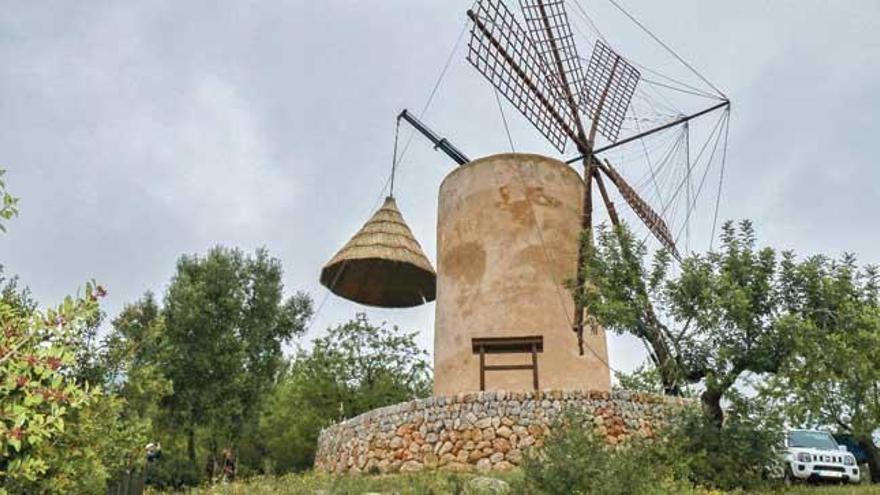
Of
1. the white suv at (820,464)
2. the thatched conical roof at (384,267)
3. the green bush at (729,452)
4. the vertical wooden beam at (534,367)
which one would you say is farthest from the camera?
the thatched conical roof at (384,267)

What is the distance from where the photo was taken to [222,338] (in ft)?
71.7

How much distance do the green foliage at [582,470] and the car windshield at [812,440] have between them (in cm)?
676

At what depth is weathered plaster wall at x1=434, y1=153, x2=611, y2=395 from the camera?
50.4ft

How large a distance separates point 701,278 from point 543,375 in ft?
13.8

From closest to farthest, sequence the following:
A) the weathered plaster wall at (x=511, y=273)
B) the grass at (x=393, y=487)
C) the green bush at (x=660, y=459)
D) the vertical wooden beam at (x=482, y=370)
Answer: the green bush at (x=660, y=459) < the grass at (x=393, y=487) < the vertical wooden beam at (x=482, y=370) < the weathered plaster wall at (x=511, y=273)

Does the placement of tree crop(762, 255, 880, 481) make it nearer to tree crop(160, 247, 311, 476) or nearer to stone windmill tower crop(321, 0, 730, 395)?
stone windmill tower crop(321, 0, 730, 395)

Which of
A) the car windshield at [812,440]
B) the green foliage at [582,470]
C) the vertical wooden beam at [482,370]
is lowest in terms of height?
the green foliage at [582,470]

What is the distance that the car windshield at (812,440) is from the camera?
48.3 ft

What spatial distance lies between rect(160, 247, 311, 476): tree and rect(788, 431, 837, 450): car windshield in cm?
1476

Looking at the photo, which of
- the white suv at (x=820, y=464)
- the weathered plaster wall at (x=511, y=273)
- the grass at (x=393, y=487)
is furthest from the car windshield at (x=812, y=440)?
the weathered plaster wall at (x=511, y=273)

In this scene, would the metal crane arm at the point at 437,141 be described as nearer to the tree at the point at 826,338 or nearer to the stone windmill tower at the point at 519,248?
the stone windmill tower at the point at 519,248

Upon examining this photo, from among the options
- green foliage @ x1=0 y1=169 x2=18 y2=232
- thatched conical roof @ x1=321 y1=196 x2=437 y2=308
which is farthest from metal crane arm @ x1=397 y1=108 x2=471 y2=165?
green foliage @ x1=0 y1=169 x2=18 y2=232

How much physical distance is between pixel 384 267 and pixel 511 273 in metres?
5.15

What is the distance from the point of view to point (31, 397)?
12.4 ft
